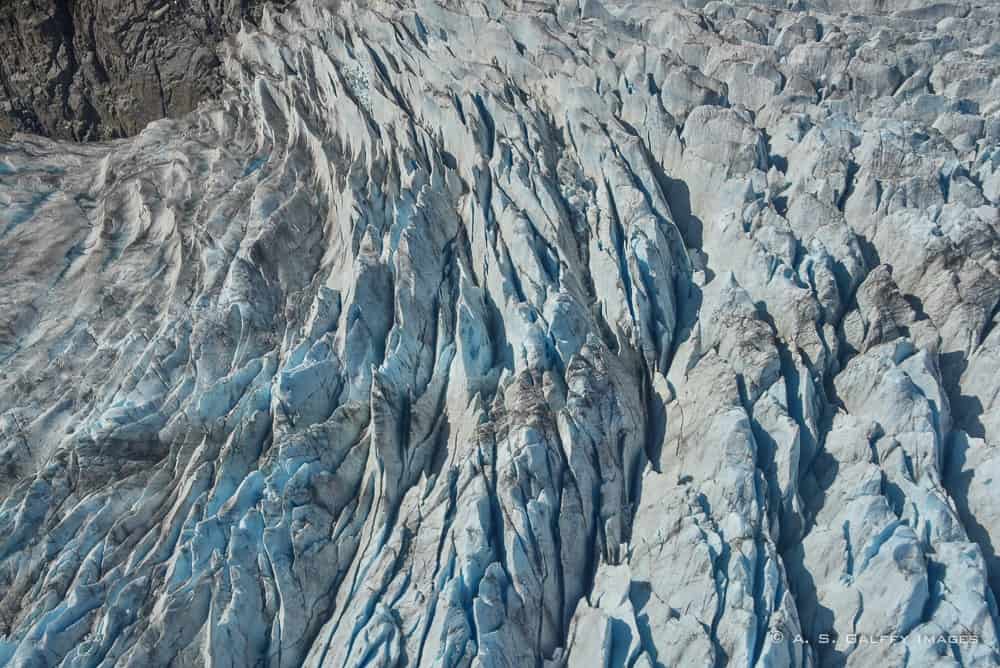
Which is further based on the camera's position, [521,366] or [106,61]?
[106,61]

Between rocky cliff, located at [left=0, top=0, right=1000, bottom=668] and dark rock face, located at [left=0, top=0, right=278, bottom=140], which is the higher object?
dark rock face, located at [left=0, top=0, right=278, bottom=140]

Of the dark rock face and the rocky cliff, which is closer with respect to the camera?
the rocky cliff

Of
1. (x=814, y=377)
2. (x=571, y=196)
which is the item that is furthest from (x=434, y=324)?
(x=814, y=377)

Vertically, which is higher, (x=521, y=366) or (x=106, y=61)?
(x=106, y=61)

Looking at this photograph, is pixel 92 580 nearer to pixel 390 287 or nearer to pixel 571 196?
pixel 390 287
